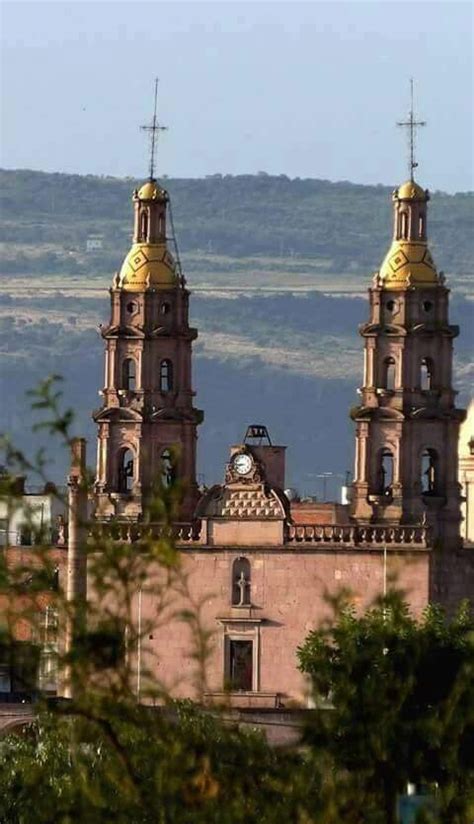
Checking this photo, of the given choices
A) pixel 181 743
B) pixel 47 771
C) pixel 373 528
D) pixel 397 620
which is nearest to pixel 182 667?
pixel 373 528

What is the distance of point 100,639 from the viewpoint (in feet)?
147

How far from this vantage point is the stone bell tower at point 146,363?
119938mm

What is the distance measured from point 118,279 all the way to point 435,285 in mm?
8046

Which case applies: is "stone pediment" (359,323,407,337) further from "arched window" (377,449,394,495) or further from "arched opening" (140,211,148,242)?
"arched opening" (140,211,148,242)

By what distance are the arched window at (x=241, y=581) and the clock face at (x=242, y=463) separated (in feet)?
8.80

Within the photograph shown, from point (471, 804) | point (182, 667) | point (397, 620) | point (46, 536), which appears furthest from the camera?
point (182, 667)

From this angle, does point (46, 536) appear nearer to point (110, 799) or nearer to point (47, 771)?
point (110, 799)

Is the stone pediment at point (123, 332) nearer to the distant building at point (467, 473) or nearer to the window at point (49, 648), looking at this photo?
the distant building at point (467, 473)

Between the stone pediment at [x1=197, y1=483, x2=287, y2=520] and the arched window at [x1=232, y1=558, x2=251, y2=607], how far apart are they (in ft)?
3.78

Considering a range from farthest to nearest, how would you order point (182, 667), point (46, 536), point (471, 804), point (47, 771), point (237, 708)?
point (182, 667)
point (237, 708)
point (47, 771)
point (471, 804)
point (46, 536)

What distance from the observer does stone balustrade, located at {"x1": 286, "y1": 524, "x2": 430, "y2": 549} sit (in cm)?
11662

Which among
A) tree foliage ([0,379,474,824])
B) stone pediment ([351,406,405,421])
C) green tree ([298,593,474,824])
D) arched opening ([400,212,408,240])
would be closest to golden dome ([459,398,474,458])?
arched opening ([400,212,408,240])

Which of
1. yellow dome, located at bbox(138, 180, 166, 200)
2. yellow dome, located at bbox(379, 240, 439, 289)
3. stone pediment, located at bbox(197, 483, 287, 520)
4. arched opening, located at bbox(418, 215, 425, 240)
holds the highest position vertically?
yellow dome, located at bbox(138, 180, 166, 200)

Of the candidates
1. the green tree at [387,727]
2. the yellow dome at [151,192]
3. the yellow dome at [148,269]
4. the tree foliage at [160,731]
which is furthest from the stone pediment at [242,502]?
the tree foliage at [160,731]
